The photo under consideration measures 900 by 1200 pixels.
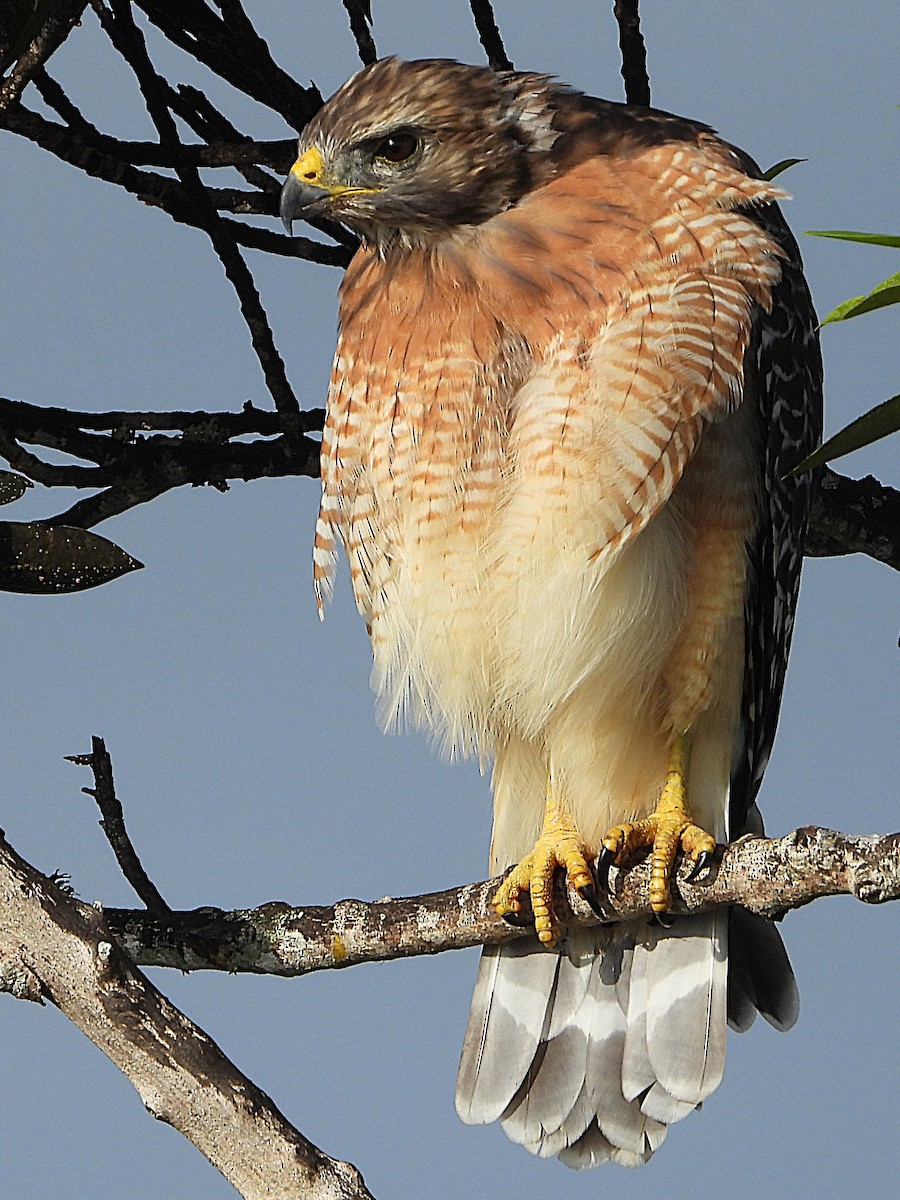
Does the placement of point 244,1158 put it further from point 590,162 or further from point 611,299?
point 590,162

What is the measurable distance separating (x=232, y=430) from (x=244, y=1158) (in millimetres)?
1927

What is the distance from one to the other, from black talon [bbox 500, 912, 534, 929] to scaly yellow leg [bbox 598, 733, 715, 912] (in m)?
0.19

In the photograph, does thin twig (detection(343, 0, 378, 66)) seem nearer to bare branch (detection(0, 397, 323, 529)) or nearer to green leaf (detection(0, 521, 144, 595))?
bare branch (detection(0, 397, 323, 529))

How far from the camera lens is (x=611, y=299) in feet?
10.1

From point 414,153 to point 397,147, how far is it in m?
0.04

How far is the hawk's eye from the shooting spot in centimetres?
320

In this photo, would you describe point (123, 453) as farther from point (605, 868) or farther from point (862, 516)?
point (862, 516)

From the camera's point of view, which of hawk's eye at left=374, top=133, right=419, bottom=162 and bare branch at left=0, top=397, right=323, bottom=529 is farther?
bare branch at left=0, top=397, right=323, bottom=529

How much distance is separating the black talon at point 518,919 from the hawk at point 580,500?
2cm

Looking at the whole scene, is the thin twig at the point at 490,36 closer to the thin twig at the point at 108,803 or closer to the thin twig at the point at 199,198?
the thin twig at the point at 199,198

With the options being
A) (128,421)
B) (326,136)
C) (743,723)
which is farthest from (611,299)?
(128,421)

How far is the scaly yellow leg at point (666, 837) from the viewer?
3068 millimetres

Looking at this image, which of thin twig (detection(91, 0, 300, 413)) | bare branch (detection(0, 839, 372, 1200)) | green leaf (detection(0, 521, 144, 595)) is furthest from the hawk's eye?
bare branch (detection(0, 839, 372, 1200))

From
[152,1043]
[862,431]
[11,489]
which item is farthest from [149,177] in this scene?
[152,1043]
